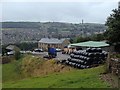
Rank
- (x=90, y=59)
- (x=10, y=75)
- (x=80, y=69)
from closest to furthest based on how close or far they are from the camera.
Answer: (x=80, y=69) < (x=90, y=59) < (x=10, y=75)

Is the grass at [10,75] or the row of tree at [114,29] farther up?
the row of tree at [114,29]

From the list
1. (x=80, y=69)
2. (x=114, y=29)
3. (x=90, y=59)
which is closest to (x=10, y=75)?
(x=80, y=69)

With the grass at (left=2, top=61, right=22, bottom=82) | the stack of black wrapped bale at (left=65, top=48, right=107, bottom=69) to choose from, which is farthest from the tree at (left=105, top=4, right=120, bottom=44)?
the grass at (left=2, top=61, right=22, bottom=82)

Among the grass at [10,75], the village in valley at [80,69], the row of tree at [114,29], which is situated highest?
the row of tree at [114,29]

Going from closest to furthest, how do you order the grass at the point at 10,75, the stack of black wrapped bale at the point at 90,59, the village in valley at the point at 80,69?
1. the village in valley at the point at 80,69
2. the stack of black wrapped bale at the point at 90,59
3. the grass at the point at 10,75

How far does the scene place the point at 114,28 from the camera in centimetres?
2603

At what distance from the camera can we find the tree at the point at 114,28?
2602 centimetres

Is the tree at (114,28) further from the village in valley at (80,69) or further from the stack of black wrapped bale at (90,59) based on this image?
the stack of black wrapped bale at (90,59)

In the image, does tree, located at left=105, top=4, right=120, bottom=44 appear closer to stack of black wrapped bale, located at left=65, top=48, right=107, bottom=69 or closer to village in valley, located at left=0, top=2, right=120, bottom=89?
village in valley, located at left=0, top=2, right=120, bottom=89

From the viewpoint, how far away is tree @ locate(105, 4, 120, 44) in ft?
85.4

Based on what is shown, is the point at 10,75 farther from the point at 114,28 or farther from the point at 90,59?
the point at 114,28

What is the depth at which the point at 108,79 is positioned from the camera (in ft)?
50.2

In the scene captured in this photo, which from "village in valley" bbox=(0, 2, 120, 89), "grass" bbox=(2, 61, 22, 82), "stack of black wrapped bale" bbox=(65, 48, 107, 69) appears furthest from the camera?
"grass" bbox=(2, 61, 22, 82)

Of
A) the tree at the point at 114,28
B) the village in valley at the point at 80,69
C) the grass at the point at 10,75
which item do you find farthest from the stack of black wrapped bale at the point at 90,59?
the grass at the point at 10,75
